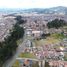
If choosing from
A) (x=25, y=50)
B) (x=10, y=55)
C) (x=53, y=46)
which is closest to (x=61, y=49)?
(x=53, y=46)

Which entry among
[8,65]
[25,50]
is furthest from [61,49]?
[8,65]

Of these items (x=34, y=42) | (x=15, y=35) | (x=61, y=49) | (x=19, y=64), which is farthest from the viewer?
(x=15, y=35)

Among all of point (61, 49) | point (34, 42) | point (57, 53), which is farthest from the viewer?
point (34, 42)

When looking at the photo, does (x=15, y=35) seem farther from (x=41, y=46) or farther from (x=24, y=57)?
(x=24, y=57)

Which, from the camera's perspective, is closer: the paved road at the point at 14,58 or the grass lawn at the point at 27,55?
the paved road at the point at 14,58

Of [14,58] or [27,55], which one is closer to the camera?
[14,58]

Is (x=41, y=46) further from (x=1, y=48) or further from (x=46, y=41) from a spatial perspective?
(x=1, y=48)

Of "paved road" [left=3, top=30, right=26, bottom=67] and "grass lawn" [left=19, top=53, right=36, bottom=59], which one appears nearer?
"paved road" [left=3, top=30, right=26, bottom=67]

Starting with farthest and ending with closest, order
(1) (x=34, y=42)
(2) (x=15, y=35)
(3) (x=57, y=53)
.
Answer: (2) (x=15, y=35) → (1) (x=34, y=42) → (3) (x=57, y=53)

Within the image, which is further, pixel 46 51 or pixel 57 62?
pixel 46 51
